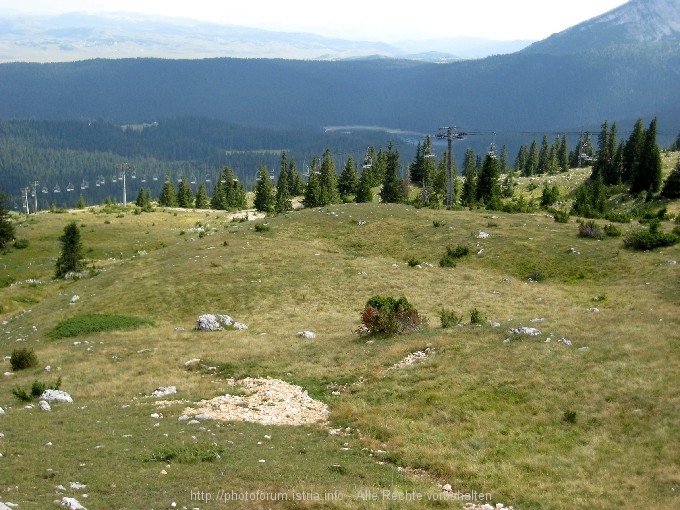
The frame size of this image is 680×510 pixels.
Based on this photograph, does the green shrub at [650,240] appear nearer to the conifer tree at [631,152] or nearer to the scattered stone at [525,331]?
the scattered stone at [525,331]

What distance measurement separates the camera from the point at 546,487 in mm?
16219

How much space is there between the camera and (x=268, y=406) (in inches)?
927

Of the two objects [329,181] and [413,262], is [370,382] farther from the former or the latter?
[329,181]

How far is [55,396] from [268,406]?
27.7ft

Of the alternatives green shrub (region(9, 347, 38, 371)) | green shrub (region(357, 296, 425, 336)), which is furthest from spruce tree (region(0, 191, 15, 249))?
green shrub (region(357, 296, 425, 336))

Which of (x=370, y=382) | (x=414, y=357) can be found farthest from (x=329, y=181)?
(x=370, y=382)

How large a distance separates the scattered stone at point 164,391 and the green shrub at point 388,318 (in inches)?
424

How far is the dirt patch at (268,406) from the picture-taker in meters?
22.3

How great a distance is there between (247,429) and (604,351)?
13.6 m

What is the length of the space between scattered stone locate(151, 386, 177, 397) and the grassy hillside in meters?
0.60

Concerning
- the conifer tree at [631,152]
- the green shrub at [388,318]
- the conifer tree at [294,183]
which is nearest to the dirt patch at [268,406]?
the green shrub at [388,318]

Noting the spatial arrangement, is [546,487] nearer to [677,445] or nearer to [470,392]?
[677,445]

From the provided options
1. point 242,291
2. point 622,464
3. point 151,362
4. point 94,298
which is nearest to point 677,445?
point 622,464

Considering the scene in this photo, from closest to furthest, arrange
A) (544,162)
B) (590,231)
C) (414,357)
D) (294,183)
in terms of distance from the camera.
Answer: (414,357) < (590,231) < (294,183) < (544,162)
